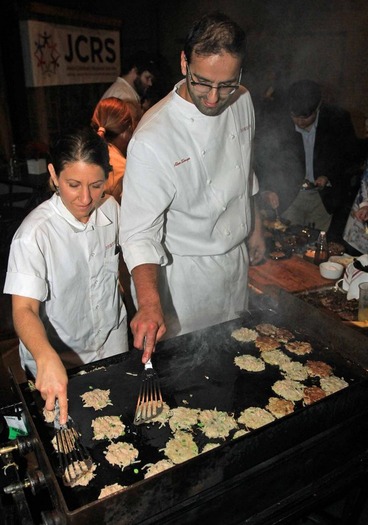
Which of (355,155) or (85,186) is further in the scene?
(355,155)

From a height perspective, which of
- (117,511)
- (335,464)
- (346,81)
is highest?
(346,81)

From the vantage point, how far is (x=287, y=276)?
3.64 meters

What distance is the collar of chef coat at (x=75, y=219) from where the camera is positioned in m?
2.35

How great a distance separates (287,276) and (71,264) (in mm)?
1952

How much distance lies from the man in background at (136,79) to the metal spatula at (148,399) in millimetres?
4818

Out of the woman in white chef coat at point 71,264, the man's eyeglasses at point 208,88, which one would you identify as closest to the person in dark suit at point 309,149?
the man's eyeglasses at point 208,88

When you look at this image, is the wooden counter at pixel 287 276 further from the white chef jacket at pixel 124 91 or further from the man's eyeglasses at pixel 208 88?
the white chef jacket at pixel 124 91

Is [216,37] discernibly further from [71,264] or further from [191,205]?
[71,264]

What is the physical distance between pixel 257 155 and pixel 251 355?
108 inches

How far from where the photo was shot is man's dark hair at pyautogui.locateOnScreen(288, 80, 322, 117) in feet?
16.5

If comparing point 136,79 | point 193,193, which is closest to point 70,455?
point 193,193

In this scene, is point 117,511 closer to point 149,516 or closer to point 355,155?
point 149,516

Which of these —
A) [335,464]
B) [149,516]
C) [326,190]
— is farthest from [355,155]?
[149,516]

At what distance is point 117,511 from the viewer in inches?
54.8
